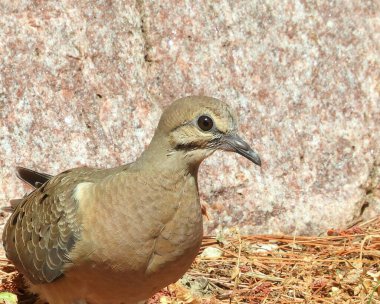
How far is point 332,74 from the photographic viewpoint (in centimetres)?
623

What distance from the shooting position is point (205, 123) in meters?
3.94

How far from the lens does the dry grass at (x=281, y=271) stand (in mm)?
5051

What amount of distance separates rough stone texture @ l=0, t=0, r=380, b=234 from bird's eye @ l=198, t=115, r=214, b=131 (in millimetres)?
1793

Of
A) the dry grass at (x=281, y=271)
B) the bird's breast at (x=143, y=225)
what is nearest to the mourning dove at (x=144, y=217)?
the bird's breast at (x=143, y=225)

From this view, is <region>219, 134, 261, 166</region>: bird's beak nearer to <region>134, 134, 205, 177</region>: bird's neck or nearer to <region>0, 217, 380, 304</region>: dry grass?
<region>134, 134, 205, 177</region>: bird's neck

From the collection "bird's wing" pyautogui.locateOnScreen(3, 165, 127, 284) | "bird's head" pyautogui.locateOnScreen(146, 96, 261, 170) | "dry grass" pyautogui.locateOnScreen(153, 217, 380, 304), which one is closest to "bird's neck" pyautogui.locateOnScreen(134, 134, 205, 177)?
"bird's head" pyautogui.locateOnScreen(146, 96, 261, 170)

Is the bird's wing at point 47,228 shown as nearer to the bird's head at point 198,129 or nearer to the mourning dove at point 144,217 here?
the mourning dove at point 144,217

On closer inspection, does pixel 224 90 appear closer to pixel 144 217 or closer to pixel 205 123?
pixel 205 123

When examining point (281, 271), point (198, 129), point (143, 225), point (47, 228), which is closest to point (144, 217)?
point (143, 225)

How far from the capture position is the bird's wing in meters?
4.19

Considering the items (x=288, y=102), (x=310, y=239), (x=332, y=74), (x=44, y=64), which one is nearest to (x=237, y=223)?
(x=310, y=239)

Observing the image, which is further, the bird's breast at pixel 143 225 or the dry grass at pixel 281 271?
the dry grass at pixel 281 271

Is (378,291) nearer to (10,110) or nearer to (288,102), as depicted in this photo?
(288,102)

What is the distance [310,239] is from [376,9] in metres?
2.12
